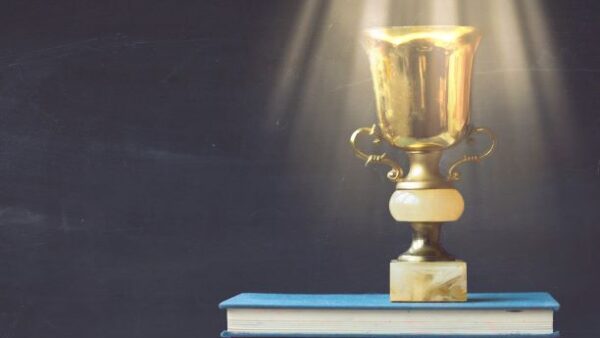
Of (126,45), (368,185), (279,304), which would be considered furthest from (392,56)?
(126,45)

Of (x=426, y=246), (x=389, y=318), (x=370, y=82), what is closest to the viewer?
(x=389, y=318)

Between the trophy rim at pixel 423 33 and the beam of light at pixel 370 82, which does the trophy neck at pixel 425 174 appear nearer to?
the trophy rim at pixel 423 33

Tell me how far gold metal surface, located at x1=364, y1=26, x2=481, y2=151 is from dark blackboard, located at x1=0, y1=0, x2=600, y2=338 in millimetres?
503

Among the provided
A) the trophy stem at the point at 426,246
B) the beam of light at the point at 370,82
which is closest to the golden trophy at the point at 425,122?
the trophy stem at the point at 426,246

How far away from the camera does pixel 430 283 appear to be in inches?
76.5

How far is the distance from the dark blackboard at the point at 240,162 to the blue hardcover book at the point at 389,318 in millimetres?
575

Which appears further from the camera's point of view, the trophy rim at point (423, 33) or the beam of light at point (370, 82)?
the beam of light at point (370, 82)

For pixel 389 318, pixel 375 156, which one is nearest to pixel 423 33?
pixel 375 156

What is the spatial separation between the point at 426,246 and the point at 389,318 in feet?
0.52

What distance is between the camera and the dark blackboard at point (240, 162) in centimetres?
248

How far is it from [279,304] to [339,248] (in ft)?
2.09

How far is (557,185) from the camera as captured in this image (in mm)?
2480

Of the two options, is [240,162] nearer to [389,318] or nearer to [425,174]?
[425,174]

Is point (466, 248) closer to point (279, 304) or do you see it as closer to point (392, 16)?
point (392, 16)
